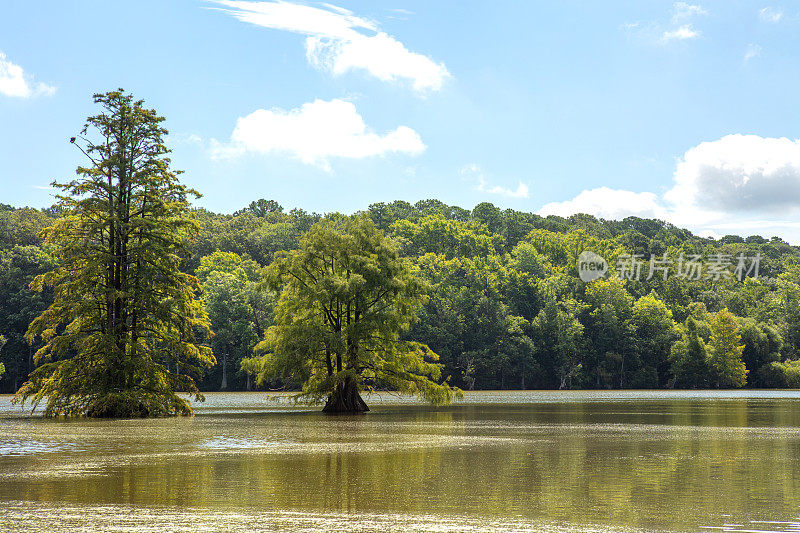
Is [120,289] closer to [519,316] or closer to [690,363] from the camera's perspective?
[519,316]

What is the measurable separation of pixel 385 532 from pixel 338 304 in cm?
3665

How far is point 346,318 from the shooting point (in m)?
48.8

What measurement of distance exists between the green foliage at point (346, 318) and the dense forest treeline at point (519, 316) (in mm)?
50486

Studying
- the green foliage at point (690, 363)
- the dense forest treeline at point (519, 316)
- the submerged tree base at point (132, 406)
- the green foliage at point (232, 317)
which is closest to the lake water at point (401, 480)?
the submerged tree base at point (132, 406)

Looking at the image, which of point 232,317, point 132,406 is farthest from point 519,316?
A: point 132,406

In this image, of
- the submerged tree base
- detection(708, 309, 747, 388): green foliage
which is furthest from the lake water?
detection(708, 309, 747, 388): green foliage

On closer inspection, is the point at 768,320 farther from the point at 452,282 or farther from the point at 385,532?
the point at 385,532

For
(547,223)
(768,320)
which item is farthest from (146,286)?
(547,223)

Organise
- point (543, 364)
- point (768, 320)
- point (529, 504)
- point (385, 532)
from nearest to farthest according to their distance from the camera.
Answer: point (385, 532) → point (529, 504) → point (543, 364) → point (768, 320)

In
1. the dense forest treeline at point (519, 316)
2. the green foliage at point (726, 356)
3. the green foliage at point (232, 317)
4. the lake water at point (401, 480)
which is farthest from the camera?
the green foliage at point (726, 356)

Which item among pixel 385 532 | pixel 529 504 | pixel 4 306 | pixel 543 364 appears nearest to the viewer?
pixel 385 532

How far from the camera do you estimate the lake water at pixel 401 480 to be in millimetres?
12125

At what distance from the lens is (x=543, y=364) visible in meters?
120

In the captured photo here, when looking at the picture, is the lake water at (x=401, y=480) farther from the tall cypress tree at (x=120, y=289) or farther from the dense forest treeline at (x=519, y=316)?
the dense forest treeline at (x=519, y=316)
